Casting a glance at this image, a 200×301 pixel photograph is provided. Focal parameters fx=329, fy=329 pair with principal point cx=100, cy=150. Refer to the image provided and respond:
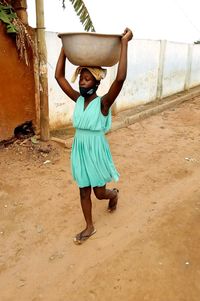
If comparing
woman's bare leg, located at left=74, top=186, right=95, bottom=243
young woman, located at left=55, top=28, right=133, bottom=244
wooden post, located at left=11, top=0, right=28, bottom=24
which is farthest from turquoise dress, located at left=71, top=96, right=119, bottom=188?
wooden post, located at left=11, top=0, right=28, bottom=24

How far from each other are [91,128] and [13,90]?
269 centimetres

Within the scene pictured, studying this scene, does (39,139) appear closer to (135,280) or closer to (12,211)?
(12,211)

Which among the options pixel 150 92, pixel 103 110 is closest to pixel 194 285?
pixel 103 110

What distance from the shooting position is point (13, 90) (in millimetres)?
5012

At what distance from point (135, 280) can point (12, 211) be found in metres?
1.68

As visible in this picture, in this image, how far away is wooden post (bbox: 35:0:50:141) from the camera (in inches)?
196

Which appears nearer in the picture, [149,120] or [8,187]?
[8,187]

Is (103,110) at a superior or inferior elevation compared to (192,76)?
superior

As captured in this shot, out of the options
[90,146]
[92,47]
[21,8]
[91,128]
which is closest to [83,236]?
[90,146]

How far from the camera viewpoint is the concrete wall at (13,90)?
4809 mm

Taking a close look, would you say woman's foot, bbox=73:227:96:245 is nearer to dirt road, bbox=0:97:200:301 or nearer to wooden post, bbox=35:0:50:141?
dirt road, bbox=0:97:200:301

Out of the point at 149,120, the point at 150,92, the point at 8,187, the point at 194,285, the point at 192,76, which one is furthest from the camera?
the point at 192,76

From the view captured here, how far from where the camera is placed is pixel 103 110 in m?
2.76

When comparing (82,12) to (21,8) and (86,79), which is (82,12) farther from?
(86,79)
